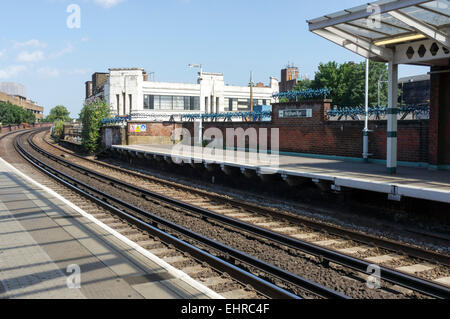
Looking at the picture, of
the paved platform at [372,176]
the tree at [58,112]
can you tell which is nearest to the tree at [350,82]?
the paved platform at [372,176]

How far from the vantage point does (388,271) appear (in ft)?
21.9

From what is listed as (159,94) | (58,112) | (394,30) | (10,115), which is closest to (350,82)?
(159,94)

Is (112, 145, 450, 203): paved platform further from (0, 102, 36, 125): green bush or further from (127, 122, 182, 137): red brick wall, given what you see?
(0, 102, 36, 125): green bush

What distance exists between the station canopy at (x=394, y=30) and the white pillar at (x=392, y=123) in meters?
0.40

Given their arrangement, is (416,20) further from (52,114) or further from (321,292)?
(52,114)

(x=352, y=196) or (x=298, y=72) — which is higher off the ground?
(x=298, y=72)

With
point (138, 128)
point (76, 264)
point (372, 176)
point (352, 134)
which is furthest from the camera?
point (138, 128)

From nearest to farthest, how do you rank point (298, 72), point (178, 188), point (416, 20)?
point (416, 20) < point (178, 188) < point (298, 72)

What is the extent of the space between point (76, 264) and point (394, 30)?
10187 mm

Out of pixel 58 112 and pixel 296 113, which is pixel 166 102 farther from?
→ pixel 58 112

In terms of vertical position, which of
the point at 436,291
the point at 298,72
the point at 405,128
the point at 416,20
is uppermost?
the point at 298,72

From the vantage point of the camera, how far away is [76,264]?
6617 millimetres
